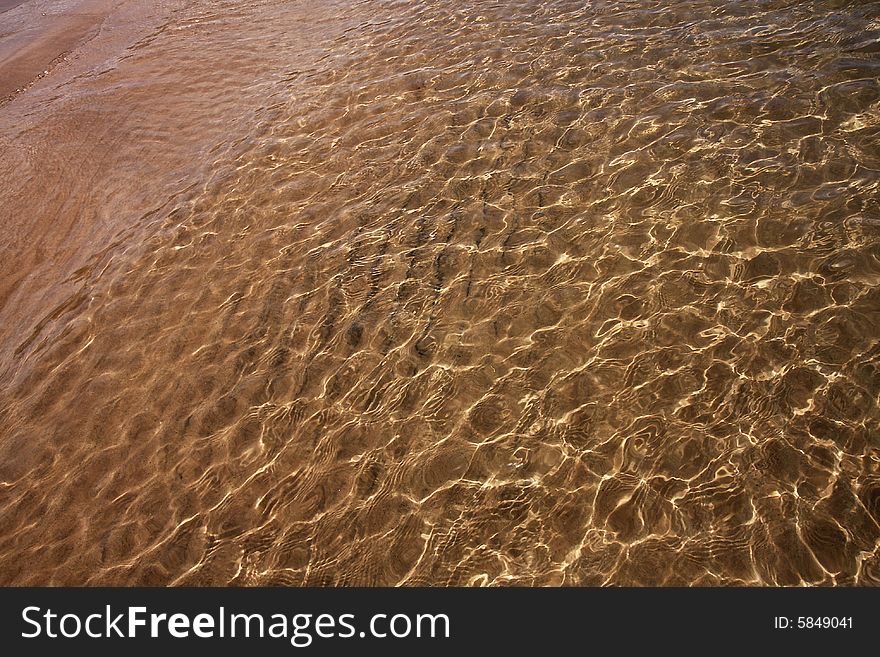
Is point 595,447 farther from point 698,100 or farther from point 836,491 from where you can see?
point 698,100

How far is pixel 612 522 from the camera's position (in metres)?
3.85

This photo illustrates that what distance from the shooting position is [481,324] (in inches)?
199

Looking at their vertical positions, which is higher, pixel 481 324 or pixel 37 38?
pixel 37 38

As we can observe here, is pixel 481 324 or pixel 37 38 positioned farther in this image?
pixel 37 38

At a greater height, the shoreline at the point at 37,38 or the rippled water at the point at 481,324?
the shoreline at the point at 37,38

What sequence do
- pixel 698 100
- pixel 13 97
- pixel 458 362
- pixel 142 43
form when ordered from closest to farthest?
1. pixel 458 362
2. pixel 698 100
3. pixel 13 97
4. pixel 142 43

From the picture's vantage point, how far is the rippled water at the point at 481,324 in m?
3.92

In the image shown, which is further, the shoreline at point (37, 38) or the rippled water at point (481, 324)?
the shoreline at point (37, 38)

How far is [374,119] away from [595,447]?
5174mm

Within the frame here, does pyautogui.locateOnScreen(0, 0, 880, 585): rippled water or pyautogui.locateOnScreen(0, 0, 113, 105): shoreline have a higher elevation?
pyautogui.locateOnScreen(0, 0, 113, 105): shoreline

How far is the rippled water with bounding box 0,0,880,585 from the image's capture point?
392 centimetres

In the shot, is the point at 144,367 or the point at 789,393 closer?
the point at 789,393

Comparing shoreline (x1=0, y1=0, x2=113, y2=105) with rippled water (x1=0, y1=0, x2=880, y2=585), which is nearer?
rippled water (x1=0, y1=0, x2=880, y2=585)
